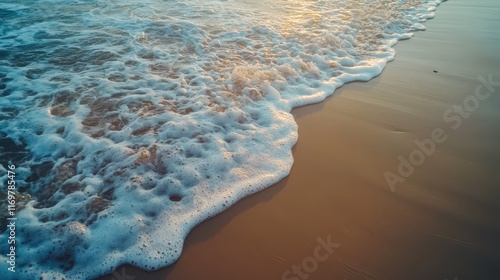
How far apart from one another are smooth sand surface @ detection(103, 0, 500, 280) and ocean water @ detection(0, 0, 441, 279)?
0.24 metres

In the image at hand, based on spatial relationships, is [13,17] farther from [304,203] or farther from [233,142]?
[304,203]

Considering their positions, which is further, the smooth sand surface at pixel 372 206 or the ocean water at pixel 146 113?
the ocean water at pixel 146 113

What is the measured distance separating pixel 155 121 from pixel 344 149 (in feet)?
7.41

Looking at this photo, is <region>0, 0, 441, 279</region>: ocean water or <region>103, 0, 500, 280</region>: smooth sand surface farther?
<region>0, 0, 441, 279</region>: ocean water

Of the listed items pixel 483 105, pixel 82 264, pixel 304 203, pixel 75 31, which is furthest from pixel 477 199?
pixel 75 31

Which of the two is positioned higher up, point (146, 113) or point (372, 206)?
point (372, 206)

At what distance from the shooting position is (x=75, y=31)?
227 inches

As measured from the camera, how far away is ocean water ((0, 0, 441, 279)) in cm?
229

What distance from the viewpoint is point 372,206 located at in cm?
247

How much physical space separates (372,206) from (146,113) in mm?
2803

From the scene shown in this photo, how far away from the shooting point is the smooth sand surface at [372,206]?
2.07 metres

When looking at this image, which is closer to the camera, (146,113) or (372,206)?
(372,206)

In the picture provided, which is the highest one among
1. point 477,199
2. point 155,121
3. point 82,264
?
point 477,199

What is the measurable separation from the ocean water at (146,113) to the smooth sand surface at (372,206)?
9.5 inches
